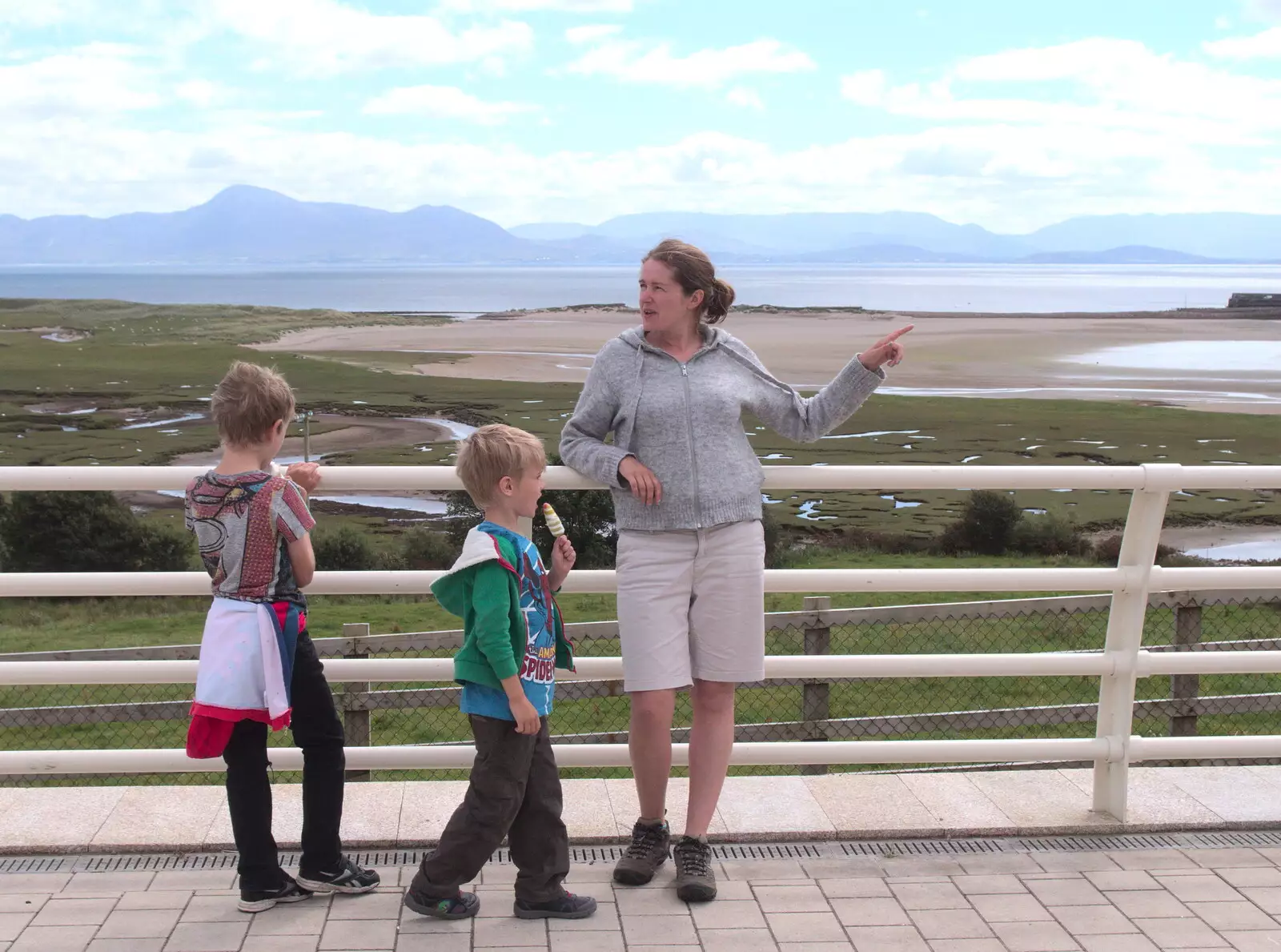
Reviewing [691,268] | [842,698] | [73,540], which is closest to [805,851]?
[691,268]

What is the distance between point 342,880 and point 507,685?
83 centimetres

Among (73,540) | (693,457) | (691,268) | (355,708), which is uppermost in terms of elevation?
(691,268)

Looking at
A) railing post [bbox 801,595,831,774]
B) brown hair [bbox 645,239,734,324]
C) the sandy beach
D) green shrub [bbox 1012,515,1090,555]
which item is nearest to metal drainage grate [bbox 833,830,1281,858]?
brown hair [bbox 645,239,734,324]

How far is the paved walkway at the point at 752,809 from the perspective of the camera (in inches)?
159

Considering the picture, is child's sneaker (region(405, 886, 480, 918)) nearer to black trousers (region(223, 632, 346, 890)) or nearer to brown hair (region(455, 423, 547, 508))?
black trousers (region(223, 632, 346, 890))

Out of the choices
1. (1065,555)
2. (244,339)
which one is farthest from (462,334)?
(1065,555)

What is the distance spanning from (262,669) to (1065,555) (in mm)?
24310

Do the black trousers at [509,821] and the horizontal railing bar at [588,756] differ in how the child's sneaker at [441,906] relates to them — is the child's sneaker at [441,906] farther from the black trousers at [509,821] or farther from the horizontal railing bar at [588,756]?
the horizontal railing bar at [588,756]

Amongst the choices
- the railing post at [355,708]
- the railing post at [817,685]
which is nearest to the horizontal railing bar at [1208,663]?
the railing post at [817,685]

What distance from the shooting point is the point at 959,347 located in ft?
278

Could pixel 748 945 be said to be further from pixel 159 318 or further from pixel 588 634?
pixel 159 318

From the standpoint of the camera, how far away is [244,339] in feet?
333

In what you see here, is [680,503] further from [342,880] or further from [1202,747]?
[1202,747]

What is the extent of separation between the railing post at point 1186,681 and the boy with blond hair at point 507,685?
17.4 feet
